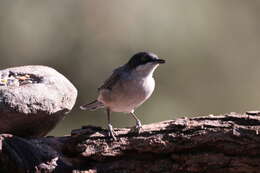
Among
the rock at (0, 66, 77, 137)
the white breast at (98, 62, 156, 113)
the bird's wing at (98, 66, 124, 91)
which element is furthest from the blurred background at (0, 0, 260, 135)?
the rock at (0, 66, 77, 137)

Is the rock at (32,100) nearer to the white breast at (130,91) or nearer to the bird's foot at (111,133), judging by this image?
the white breast at (130,91)

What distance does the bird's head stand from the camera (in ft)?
25.6

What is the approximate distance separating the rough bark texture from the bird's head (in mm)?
962

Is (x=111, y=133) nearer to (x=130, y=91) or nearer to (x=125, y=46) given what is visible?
(x=130, y=91)

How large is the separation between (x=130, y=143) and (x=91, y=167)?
0.48m

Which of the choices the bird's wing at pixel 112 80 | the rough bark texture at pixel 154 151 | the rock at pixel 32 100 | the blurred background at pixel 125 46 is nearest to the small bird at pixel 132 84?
the bird's wing at pixel 112 80

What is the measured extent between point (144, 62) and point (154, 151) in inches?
49.9

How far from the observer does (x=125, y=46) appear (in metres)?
16.0

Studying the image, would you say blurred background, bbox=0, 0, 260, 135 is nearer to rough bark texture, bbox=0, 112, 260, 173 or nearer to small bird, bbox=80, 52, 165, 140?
small bird, bbox=80, 52, 165, 140

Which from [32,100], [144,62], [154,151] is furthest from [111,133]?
[144,62]

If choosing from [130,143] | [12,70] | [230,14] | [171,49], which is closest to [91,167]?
[130,143]

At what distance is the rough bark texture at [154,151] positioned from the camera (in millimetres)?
6930

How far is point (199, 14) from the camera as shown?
16.4 m

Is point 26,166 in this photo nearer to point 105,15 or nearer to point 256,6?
point 105,15
